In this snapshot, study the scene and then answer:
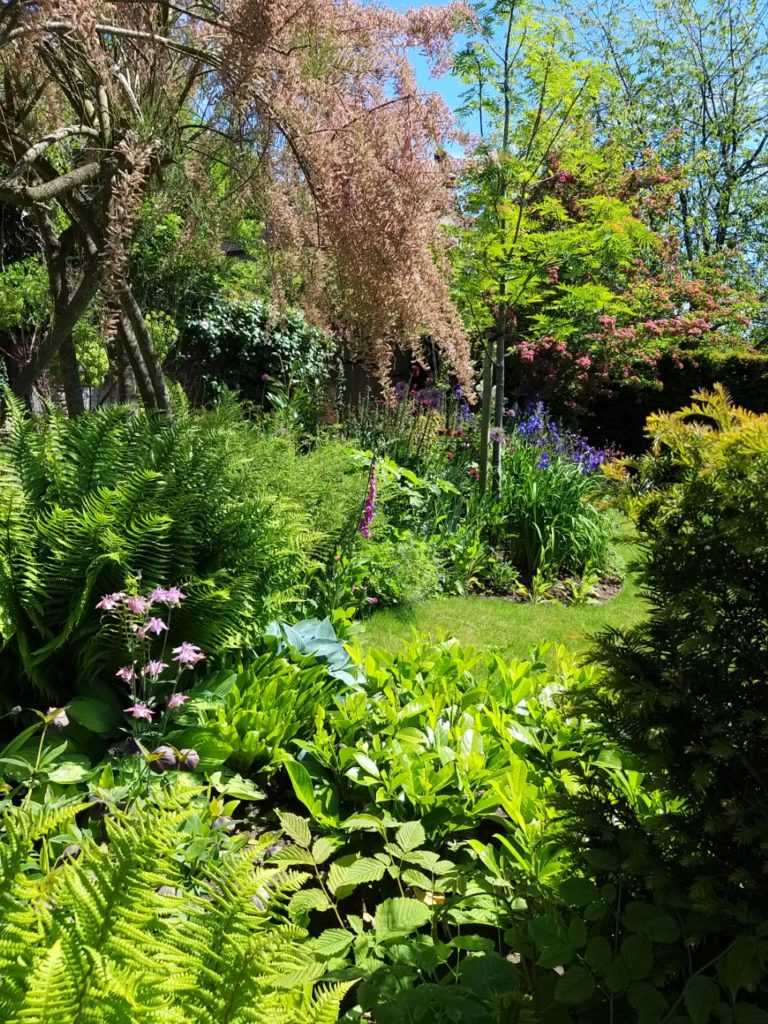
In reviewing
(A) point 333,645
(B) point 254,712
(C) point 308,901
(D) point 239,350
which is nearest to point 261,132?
(A) point 333,645

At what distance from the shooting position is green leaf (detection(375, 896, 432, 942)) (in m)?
1.86

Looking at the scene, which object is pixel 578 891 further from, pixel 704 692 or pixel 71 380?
pixel 71 380

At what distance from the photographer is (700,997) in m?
1.40

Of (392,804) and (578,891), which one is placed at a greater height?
(578,891)

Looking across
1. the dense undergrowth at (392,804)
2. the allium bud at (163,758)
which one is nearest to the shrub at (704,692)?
the dense undergrowth at (392,804)

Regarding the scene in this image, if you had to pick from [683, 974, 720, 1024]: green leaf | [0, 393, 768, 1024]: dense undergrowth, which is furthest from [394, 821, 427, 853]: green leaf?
[683, 974, 720, 1024]: green leaf

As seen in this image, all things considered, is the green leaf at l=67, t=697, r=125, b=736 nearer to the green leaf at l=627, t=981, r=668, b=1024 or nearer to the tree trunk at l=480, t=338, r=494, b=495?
the green leaf at l=627, t=981, r=668, b=1024

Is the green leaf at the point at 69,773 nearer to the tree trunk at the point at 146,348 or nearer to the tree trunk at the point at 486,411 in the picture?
the tree trunk at the point at 146,348

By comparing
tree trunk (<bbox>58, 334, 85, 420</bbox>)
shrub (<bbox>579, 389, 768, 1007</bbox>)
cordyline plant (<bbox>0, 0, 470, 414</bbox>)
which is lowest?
shrub (<bbox>579, 389, 768, 1007</bbox>)

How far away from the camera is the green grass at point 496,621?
4645mm

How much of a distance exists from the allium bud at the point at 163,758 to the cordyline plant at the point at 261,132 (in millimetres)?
1470

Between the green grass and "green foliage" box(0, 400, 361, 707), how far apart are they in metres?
1.46

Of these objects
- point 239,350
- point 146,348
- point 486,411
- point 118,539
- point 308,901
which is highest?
point 239,350

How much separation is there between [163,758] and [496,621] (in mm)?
3338
